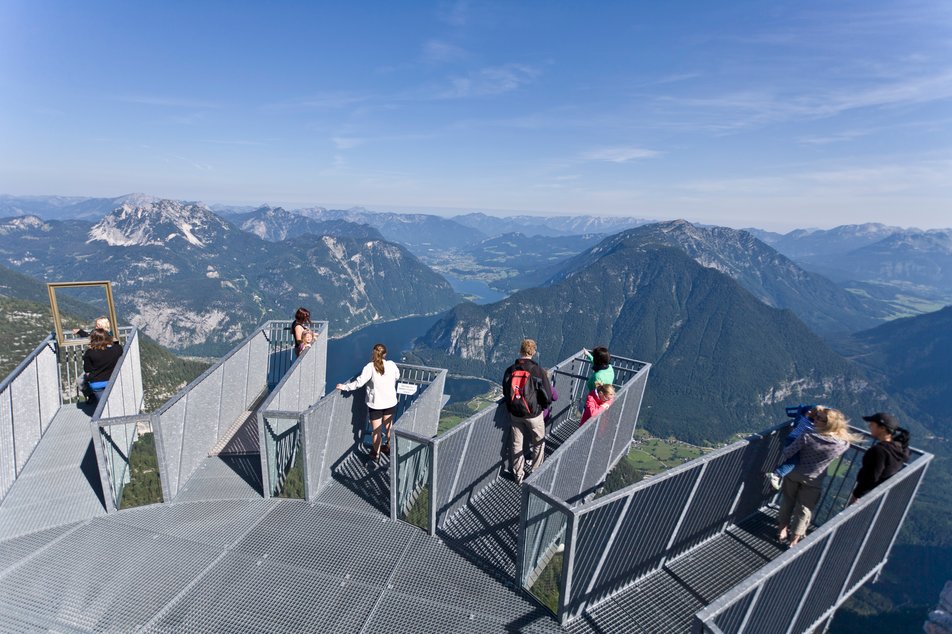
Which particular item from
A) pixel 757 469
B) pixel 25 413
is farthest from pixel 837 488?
pixel 25 413

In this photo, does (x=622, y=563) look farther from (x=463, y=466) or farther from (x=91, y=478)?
(x=91, y=478)

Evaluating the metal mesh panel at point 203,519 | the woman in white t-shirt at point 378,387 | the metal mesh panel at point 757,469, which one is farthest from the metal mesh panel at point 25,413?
the metal mesh panel at point 757,469

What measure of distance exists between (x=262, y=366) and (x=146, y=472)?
473 cm

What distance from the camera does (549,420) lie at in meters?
10.8

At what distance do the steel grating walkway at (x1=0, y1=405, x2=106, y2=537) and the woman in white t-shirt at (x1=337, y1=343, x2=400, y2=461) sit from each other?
14.0 ft

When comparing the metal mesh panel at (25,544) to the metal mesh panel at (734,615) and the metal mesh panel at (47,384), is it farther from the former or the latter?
the metal mesh panel at (734,615)

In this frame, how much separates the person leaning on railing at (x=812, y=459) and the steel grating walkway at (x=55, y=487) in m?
10.5

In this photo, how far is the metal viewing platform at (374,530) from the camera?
5438 millimetres

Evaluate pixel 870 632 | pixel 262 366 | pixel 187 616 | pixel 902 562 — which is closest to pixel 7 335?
pixel 262 366

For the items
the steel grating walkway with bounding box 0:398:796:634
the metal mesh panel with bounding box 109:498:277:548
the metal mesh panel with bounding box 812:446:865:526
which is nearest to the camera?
the steel grating walkway with bounding box 0:398:796:634

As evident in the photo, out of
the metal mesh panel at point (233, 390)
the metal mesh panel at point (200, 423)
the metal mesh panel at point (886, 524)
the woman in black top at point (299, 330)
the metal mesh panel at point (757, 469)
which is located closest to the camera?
the metal mesh panel at point (886, 524)

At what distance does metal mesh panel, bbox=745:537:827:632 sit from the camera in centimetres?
464

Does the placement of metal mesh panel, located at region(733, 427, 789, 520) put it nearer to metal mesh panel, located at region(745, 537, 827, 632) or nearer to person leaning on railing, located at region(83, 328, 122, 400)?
metal mesh panel, located at region(745, 537, 827, 632)

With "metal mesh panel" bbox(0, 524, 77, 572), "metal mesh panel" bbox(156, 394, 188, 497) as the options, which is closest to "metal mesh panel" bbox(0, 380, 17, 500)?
"metal mesh panel" bbox(0, 524, 77, 572)
